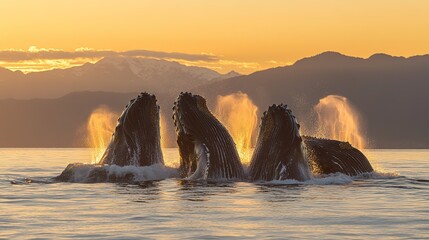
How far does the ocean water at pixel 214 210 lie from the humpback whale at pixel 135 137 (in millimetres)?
489

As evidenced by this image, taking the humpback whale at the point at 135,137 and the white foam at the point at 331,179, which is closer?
the white foam at the point at 331,179

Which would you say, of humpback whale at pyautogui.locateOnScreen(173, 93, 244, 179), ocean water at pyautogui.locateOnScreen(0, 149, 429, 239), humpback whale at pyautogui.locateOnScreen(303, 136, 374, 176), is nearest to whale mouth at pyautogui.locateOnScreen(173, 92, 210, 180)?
humpback whale at pyautogui.locateOnScreen(173, 93, 244, 179)

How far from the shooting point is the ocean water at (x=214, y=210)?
15.4m

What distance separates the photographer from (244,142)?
27828 millimetres

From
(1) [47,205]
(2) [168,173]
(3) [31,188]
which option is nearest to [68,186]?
(3) [31,188]

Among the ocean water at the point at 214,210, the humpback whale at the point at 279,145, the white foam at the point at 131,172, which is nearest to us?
the ocean water at the point at 214,210

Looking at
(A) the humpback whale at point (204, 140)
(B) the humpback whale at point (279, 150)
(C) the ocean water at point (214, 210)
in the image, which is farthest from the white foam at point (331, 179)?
(A) the humpback whale at point (204, 140)

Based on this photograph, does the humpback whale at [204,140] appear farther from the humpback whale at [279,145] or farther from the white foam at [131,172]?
the white foam at [131,172]

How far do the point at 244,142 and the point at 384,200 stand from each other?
717 cm

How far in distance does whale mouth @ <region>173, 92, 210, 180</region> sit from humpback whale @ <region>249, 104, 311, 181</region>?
4.31 feet

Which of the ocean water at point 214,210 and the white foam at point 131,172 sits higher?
the white foam at point 131,172

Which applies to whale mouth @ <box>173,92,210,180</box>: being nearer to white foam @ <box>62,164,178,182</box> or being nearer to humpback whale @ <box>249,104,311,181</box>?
humpback whale @ <box>249,104,311,181</box>

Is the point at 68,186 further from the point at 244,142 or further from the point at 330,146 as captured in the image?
the point at 330,146

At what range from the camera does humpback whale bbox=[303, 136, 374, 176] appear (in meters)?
26.7
